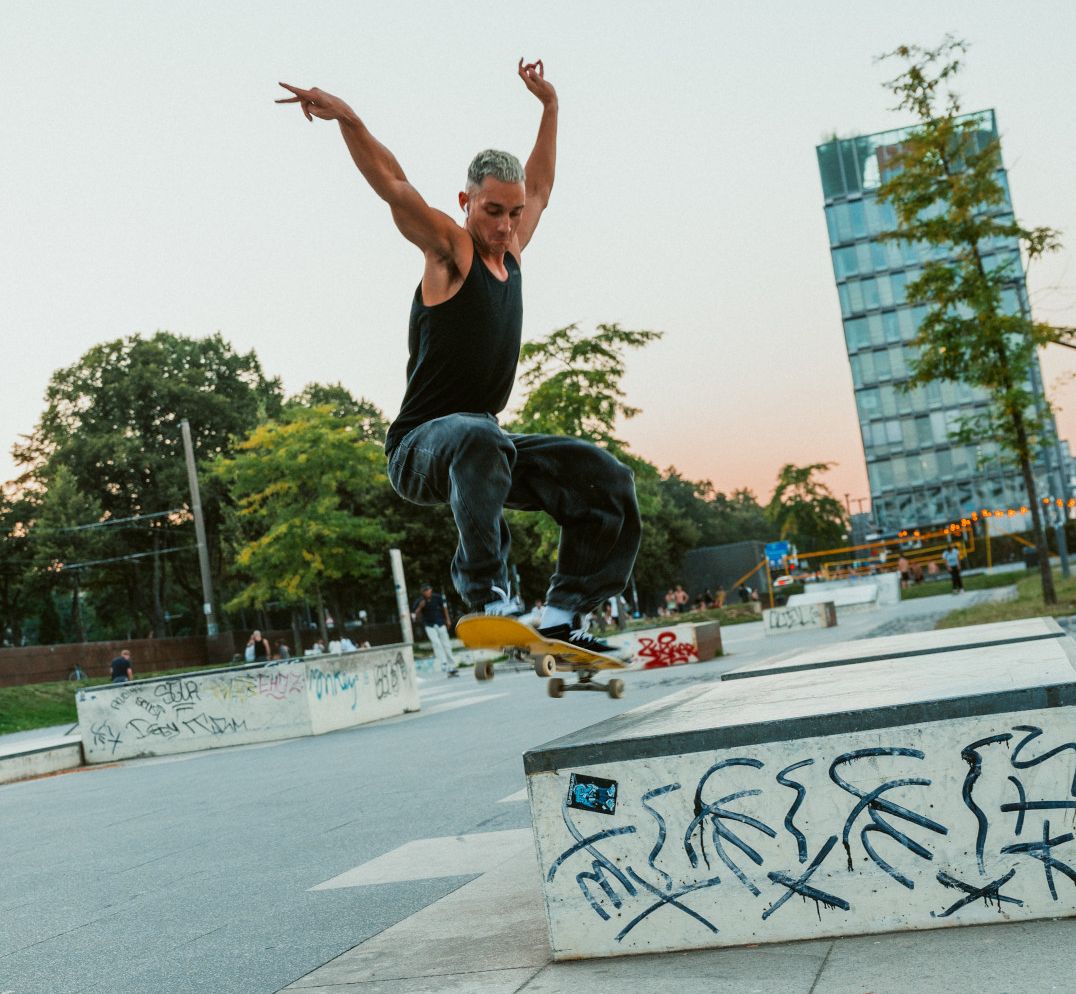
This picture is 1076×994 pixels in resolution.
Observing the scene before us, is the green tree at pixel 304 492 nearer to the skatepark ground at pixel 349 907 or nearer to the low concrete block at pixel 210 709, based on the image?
the low concrete block at pixel 210 709

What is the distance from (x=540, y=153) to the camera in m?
5.03

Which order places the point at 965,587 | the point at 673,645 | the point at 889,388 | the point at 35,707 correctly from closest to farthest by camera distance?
1. the point at 673,645
2. the point at 35,707
3. the point at 965,587
4. the point at 889,388

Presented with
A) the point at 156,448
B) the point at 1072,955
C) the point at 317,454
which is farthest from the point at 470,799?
the point at 156,448

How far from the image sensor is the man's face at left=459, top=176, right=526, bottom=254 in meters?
4.39

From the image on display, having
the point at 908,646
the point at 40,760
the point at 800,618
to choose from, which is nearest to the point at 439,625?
the point at 800,618

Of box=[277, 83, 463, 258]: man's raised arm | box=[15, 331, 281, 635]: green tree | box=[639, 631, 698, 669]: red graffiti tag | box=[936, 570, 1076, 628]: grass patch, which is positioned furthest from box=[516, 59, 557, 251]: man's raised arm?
box=[15, 331, 281, 635]: green tree

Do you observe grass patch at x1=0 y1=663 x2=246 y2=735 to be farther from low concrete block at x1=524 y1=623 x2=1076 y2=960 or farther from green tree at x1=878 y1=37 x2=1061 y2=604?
low concrete block at x1=524 y1=623 x2=1076 y2=960

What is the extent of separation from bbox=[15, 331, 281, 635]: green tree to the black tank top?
178 feet

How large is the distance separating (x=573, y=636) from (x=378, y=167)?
Answer: 6.89ft

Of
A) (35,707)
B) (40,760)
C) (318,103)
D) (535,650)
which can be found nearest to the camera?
(318,103)

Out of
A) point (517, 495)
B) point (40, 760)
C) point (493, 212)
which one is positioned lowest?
point (40, 760)

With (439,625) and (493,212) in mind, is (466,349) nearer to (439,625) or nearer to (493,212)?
(493,212)

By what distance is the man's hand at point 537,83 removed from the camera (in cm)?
507

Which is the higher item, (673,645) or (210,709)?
(210,709)
